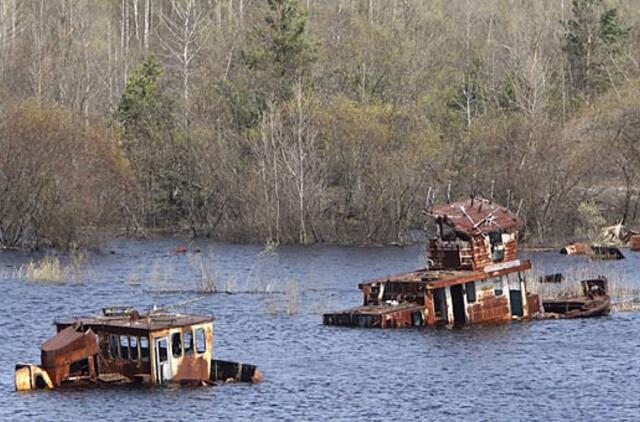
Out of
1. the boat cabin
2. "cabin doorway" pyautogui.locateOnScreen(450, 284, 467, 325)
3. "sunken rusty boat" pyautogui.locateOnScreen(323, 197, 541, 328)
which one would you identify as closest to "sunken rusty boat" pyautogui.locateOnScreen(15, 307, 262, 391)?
"sunken rusty boat" pyautogui.locateOnScreen(323, 197, 541, 328)

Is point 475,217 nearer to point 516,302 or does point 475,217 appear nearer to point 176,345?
point 516,302

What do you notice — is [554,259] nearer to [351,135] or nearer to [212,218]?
[351,135]

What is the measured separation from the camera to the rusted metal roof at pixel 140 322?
5472 centimetres

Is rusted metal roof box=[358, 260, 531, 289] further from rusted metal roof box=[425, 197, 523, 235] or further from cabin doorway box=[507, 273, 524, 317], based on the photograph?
cabin doorway box=[507, 273, 524, 317]

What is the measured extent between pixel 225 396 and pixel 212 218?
77029mm

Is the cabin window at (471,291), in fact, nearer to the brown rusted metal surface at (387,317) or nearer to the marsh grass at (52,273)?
the brown rusted metal surface at (387,317)

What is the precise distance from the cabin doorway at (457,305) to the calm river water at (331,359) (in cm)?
147

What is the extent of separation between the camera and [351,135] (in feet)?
418

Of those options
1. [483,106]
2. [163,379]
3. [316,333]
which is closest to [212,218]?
[483,106]

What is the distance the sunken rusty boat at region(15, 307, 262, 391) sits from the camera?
54.8m

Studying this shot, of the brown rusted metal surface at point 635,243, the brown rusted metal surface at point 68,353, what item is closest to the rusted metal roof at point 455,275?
the brown rusted metal surface at point 68,353

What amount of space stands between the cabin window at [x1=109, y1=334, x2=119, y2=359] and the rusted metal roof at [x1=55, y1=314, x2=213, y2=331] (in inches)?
18.9

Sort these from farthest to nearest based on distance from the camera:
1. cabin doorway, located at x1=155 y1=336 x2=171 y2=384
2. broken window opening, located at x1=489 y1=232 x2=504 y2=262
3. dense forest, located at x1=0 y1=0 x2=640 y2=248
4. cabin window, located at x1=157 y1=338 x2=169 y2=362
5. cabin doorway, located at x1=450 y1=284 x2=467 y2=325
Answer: dense forest, located at x1=0 y1=0 x2=640 y2=248
broken window opening, located at x1=489 y1=232 x2=504 y2=262
cabin doorway, located at x1=450 y1=284 x2=467 y2=325
cabin window, located at x1=157 y1=338 x2=169 y2=362
cabin doorway, located at x1=155 y1=336 x2=171 y2=384

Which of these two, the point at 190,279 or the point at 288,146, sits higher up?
the point at 288,146
